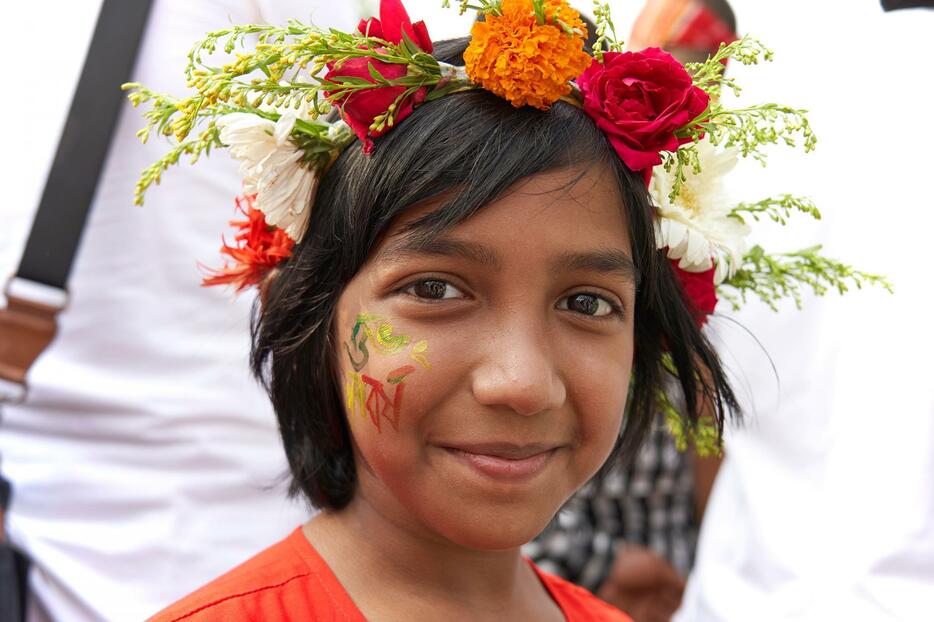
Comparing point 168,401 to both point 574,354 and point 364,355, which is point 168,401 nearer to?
point 364,355

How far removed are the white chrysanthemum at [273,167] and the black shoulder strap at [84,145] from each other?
601 millimetres

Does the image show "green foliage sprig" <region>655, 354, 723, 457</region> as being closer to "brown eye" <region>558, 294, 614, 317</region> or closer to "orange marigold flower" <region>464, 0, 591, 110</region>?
"brown eye" <region>558, 294, 614, 317</region>

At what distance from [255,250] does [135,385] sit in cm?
64

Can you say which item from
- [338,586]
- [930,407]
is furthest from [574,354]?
[930,407]

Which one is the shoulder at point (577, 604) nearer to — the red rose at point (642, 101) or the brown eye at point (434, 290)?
the brown eye at point (434, 290)

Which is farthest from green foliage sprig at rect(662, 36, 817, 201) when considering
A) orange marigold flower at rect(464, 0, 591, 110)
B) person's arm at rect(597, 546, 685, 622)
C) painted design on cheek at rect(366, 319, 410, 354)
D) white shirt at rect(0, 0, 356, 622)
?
person's arm at rect(597, 546, 685, 622)

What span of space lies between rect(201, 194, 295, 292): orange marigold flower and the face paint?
0.92 feet

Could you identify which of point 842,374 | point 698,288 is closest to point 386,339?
point 698,288

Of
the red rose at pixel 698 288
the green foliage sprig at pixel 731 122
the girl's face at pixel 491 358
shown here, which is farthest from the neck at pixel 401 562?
the green foliage sprig at pixel 731 122

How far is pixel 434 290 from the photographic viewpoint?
1.58 meters

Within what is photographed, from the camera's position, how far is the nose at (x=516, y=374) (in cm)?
150

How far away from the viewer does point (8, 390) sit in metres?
2.12

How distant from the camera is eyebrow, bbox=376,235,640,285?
1538 mm

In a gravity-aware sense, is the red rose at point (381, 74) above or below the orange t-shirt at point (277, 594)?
above
